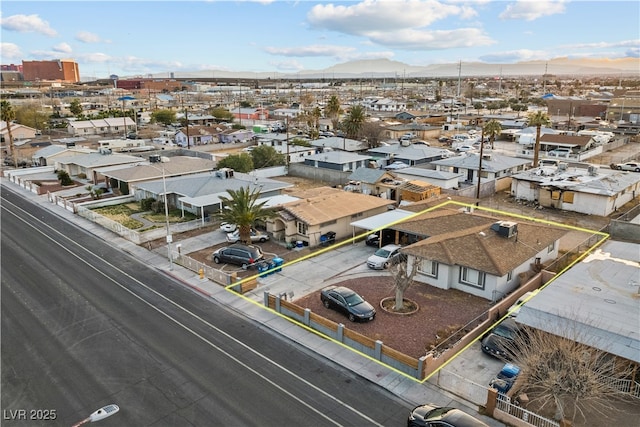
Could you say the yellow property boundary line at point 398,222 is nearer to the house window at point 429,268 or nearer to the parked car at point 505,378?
the parked car at point 505,378

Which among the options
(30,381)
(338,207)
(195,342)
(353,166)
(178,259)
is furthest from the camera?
(353,166)

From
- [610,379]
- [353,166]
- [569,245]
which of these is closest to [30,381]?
[610,379]

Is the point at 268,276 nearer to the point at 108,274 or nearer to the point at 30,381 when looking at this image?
the point at 108,274

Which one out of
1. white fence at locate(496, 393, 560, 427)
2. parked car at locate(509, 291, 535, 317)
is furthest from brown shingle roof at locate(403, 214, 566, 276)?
white fence at locate(496, 393, 560, 427)

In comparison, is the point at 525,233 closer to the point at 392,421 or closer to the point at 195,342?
the point at 392,421

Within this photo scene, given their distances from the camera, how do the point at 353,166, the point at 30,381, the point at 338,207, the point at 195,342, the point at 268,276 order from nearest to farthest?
Result: the point at 30,381
the point at 195,342
the point at 268,276
the point at 338,207
the point at 353,166

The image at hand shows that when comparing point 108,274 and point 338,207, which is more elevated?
point 338,207

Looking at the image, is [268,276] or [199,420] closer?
[199,420]
